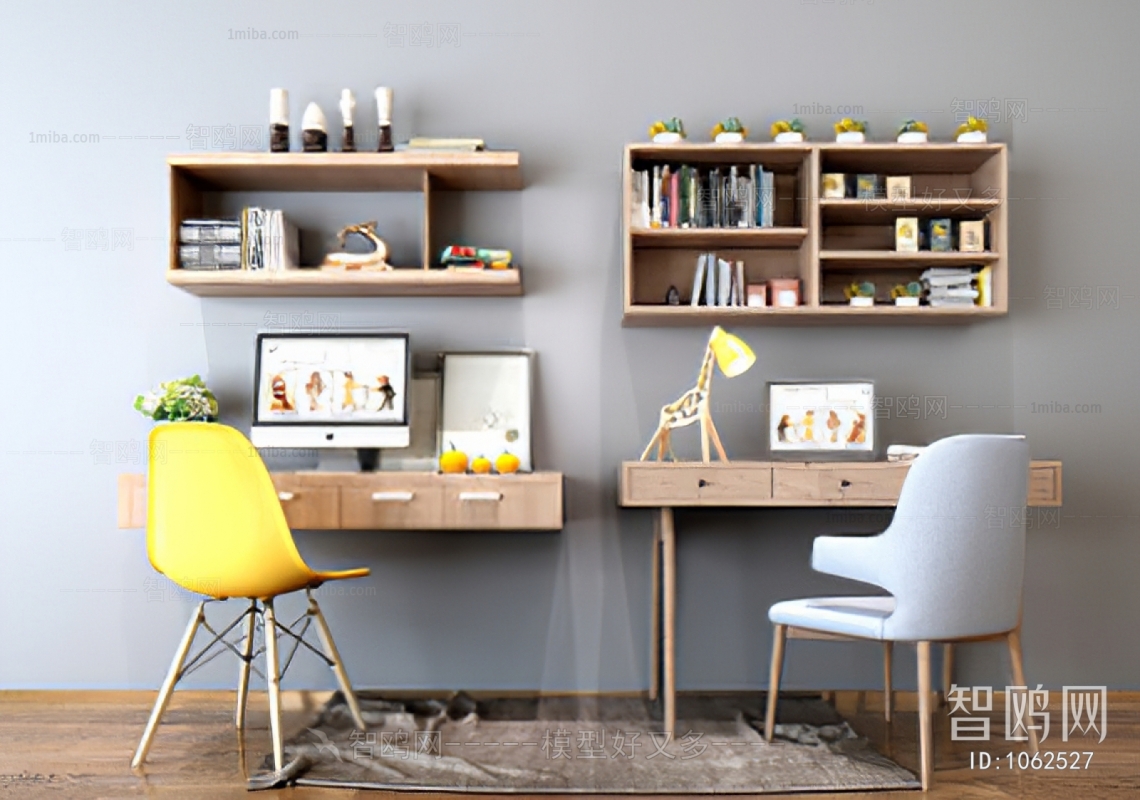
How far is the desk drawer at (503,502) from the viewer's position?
11.4 feet

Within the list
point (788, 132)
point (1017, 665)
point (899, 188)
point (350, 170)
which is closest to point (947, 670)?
point (1017, 665)

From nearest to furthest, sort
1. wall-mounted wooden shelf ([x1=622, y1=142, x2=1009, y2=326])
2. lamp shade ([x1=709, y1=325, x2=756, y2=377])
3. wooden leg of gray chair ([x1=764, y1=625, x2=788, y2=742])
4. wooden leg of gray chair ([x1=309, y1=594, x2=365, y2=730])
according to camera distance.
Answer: wooden leg of gray chair ([x1=764, y1=625, x2=788, y2=742]), wooden leg of gray chair ([x1=309, y1=594, x2=365, y2=730]), lamp shade ([x1=709, y1=325, x2=756, y2=377]), wall-mounted wooden shelf ([x1=622, y1=142, x2=1009, y2=326])

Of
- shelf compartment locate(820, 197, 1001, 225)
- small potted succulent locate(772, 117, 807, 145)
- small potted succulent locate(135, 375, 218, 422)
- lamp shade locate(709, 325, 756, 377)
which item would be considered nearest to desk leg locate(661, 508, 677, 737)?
lamp shade locate(709, 325, 756, 377)

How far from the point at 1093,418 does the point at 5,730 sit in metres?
3.61

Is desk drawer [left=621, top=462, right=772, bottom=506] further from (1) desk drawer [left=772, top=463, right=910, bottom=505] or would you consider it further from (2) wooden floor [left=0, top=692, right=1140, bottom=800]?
(2) wooden floor [left=0, top=692, right=1140, bottom=800]

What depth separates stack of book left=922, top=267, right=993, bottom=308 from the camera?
3.72 m

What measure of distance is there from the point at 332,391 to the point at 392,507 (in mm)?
558

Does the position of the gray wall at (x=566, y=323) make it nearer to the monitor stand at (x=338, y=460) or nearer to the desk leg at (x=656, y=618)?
the desk leg at (x=656, y=618)

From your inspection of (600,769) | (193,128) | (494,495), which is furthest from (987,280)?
(193,128)

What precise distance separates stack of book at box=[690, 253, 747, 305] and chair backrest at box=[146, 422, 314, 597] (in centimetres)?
149

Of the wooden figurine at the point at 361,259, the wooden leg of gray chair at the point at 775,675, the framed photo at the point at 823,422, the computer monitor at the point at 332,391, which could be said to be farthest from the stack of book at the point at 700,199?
the wooden leg of gray chair at the point at 775,675

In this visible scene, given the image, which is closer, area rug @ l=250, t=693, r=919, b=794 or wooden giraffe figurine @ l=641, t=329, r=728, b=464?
area rug @ l=250, t=693, r=919, b=794

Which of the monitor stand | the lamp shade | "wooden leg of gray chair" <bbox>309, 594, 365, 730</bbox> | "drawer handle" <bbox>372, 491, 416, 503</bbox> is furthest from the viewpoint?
the monitor stand

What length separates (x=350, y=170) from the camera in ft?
12.1
